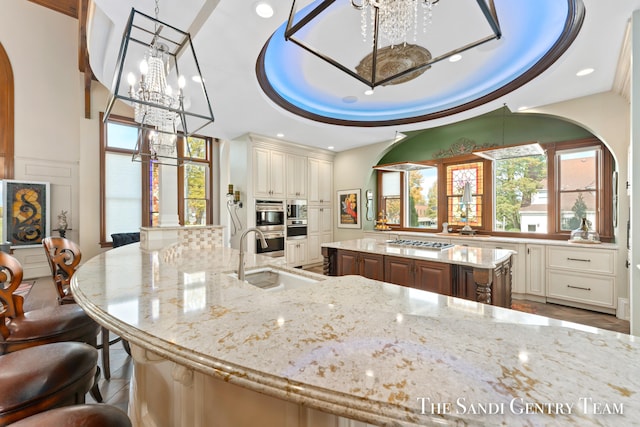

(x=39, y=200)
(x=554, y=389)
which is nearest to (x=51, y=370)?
(x=554, y=389)

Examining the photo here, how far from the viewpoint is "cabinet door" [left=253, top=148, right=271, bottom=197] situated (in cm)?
498

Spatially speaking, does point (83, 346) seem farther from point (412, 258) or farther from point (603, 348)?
point (412, 258)

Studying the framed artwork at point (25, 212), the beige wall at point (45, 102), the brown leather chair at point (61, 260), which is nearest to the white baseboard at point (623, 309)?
the brown leather chair at point (61, 260)

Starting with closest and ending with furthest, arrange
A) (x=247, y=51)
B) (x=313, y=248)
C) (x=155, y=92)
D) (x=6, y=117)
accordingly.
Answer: (x=155, y=92) < (x=247, y=51) < (x=6, y=117) < (x=313, y=248)

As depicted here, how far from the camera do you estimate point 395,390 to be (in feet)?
1.29

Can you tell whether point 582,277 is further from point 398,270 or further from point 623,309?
point 398,270

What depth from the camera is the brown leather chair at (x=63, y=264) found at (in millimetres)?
1919

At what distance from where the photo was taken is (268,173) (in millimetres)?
5191

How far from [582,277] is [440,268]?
94.8 inches

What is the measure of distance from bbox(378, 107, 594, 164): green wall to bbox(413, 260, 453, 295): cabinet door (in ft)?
10.9

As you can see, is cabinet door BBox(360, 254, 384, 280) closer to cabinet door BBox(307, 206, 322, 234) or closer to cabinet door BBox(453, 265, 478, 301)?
cabinet door BBox(453, 265, 478, 301)

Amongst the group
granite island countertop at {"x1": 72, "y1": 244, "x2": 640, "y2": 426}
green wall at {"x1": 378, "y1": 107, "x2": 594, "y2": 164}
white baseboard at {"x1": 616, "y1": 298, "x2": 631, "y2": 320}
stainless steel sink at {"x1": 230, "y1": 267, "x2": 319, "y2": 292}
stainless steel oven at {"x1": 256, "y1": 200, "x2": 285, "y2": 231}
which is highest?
green wall at {"x1": 378, "y1": 107, "x2": 594, "y2": 164}

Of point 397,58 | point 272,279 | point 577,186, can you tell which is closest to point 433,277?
point 272,279

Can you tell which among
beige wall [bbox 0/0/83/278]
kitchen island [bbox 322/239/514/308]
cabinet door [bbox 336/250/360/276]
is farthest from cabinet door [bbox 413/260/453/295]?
beige wall [bbox 0/0/83/278]
